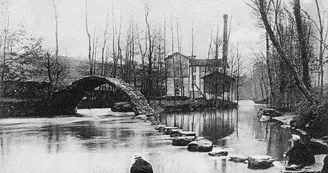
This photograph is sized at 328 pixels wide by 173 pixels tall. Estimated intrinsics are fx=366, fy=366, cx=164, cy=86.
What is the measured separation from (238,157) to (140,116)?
1707 centimetres

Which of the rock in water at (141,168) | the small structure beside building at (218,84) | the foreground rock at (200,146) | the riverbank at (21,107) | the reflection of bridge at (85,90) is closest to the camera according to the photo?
the rock in water at (141,168)

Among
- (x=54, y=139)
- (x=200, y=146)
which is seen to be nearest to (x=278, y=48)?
(x=200, y=146)

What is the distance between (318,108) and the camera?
1847 cm

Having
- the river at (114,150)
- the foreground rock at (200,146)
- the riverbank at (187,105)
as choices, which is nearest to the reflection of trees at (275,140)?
the river at (114,150)

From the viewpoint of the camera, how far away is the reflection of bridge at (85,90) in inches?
1155

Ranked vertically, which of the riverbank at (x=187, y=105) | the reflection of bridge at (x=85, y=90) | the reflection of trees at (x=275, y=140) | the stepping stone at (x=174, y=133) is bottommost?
the reflection of trees at (x=275, y=140)

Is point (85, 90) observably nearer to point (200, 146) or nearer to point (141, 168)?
point (200, 146)

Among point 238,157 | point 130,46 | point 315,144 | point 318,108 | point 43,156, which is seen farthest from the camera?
point 130,46

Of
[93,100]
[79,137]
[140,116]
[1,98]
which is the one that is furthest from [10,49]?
[79,137]

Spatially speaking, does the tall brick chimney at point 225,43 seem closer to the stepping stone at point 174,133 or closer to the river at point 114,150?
the river at point 114,150

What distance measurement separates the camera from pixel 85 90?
33375 millimetres

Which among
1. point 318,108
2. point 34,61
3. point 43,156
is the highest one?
point 34,61

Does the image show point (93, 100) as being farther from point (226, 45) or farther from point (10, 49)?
point (226, 45)

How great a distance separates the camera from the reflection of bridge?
29.3m
